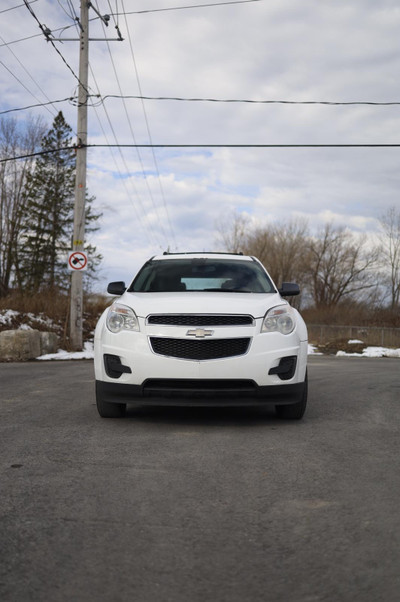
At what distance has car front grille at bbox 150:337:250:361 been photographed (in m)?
6.14

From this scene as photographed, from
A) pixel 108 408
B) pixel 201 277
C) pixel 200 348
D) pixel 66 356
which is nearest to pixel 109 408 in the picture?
pixel 108 408

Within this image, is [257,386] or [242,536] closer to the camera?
[242,536]

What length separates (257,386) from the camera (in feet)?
20.1

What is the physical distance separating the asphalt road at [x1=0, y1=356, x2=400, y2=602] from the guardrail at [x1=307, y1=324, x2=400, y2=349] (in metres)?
38.1

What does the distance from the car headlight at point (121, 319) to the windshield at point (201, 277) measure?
0.83 meters

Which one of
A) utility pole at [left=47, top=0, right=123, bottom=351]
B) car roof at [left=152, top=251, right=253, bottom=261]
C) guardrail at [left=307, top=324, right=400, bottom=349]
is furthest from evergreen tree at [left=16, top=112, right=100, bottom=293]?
car roof at [left=152, top=251, right=253, bottom=261]

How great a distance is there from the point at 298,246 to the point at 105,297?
4589 centimetres

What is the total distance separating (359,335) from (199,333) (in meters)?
43.0

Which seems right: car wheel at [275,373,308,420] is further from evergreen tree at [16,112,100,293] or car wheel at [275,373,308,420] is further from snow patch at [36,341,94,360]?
evergreen tree at [16,112,100,293]

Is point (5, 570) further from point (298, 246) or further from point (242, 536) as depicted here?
point (298, 246)

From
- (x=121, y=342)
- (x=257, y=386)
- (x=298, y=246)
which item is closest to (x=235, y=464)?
(x=257, y=386)

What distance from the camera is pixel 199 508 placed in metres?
3.75

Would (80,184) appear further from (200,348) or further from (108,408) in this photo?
(200,348)

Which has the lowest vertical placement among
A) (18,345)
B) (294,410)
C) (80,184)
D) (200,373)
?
(18,345)
